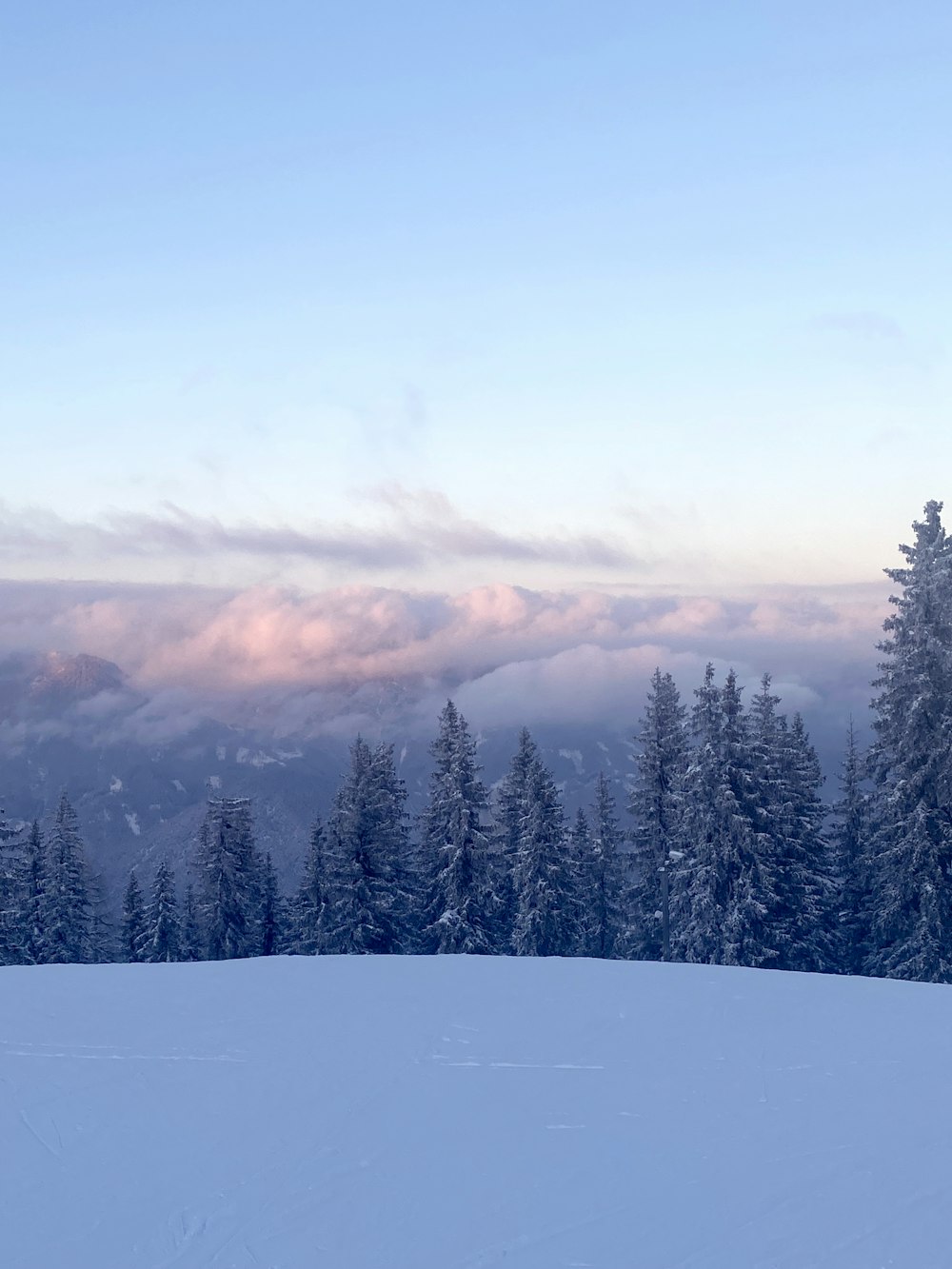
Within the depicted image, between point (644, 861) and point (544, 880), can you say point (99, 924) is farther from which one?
point (644, 861)

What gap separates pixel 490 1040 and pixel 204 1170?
12.2 ft

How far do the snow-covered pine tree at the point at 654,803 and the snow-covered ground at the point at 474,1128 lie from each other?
26.2m

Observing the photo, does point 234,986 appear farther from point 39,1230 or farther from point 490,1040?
point 39,1230

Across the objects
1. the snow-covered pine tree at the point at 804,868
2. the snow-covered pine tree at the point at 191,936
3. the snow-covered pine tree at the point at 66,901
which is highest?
the snow-covered pine tree at the point at 804,868

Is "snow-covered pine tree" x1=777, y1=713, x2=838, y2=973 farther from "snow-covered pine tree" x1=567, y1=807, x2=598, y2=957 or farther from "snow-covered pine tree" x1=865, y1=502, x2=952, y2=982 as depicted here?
"snow-covered pine tree" x1=567, y1=807, x2=598, y2=957

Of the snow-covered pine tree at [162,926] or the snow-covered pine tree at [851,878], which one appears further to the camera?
the snow-covered pine tree at [162,926]

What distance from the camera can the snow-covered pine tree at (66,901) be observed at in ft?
138

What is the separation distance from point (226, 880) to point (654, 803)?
20.0 metres

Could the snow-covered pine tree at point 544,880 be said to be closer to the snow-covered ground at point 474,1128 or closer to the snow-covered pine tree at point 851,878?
the snow-covered pine tree at point 851,878

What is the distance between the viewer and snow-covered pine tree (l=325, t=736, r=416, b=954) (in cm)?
3659

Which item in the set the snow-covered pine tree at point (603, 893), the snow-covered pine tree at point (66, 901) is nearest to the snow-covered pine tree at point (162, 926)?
the snow-covered pine tree at point (66, 901)

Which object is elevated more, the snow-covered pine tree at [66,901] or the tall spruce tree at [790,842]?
the tall spruce tree at [790,842]

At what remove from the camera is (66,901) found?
4300 cm

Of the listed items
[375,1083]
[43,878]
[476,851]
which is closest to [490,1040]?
[375,1083]
